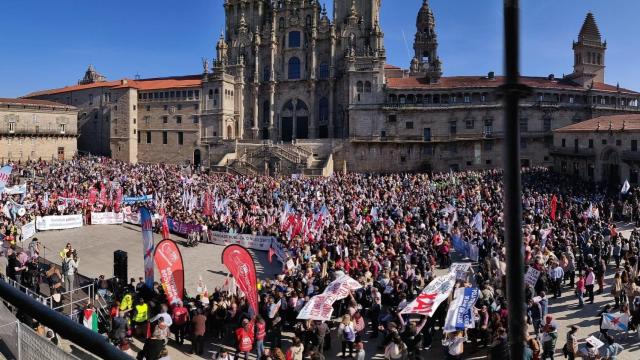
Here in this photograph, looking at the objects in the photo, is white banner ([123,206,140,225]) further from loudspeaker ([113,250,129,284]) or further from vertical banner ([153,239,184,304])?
vertical banner ([153,239,184,304])

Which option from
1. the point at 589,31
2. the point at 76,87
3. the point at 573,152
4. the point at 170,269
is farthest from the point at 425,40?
the point at 170,269

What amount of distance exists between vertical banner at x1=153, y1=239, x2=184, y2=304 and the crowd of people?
2.02 ft

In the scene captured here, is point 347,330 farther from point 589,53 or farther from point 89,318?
point 589,53

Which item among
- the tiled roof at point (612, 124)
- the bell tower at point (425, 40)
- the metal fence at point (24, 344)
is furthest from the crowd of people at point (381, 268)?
the bell tower at point (425, 40)

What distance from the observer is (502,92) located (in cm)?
292

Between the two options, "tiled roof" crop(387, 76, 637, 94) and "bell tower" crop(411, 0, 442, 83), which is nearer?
"tiled roof" crop(387, 76, 637, 94)

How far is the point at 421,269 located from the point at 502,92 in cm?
1701

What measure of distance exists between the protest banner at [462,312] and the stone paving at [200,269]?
72.9 inches

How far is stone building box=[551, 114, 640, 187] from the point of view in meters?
43.2

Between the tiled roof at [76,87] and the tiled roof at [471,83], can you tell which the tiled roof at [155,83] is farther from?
the tiled roof at [471,83]

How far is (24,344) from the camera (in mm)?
4004

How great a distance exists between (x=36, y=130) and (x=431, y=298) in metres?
71.4

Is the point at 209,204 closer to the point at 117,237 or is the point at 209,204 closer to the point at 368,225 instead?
the point at 117,237

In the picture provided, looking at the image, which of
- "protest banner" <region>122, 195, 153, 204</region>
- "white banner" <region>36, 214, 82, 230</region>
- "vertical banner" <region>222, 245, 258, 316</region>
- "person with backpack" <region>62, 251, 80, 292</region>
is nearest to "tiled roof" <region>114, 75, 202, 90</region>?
"protest banner" <region>122, 195, 153, 204</region>
